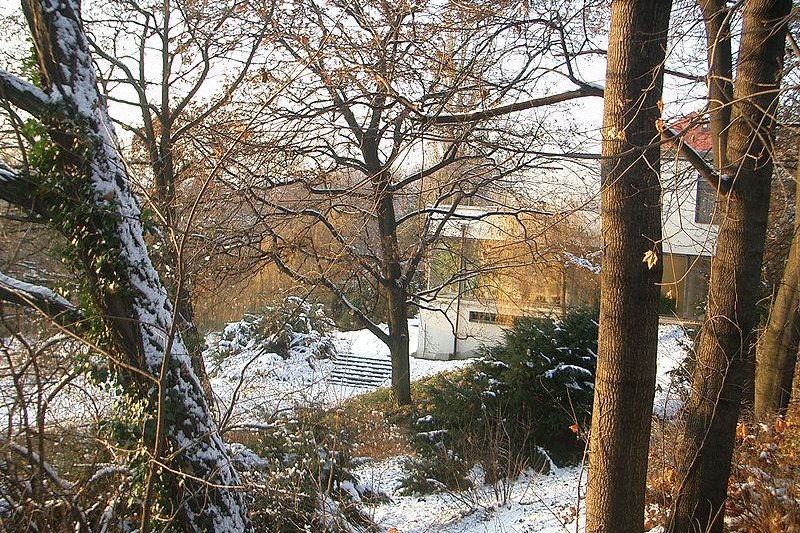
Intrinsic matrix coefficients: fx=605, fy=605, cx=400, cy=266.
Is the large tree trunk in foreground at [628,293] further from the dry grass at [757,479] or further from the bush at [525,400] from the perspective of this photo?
the bush at [525,400]

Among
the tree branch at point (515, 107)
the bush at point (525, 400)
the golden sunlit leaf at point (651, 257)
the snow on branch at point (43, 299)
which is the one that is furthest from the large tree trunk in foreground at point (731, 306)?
the bush at point (525, 400)

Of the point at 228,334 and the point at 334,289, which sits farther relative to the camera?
the point at 228,334

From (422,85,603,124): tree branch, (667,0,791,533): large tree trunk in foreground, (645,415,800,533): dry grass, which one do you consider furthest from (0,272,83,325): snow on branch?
(645,415,800,533): dry grass

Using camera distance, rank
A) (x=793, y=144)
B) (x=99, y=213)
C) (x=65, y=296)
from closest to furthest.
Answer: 1. (x=99, y=213)
2. (x=65, y=296)
3. (x=793, y=144)

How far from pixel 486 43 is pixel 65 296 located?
447 cm

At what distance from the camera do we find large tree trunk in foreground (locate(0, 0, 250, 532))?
4.87 metres

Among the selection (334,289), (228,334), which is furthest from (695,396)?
(228,334)

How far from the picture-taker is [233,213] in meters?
9.81

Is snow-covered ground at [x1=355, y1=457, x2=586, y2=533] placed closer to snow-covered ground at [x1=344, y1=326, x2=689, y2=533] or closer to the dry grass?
snow-covered ground at [x1=344, y1=326, x2=689, y2=533]

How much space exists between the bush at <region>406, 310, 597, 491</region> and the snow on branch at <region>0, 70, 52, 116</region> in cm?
720

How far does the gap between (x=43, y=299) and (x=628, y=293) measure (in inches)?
168

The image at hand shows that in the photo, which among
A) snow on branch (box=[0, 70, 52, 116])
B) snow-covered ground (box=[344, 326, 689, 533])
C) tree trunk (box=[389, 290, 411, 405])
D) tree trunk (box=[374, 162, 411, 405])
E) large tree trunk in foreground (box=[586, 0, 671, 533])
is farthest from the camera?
tree trunk (box=[389, 290, 411, 405])

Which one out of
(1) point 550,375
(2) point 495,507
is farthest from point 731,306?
(1) point 550,375

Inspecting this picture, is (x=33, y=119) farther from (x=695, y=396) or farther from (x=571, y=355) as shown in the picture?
(x=571, y=355)
